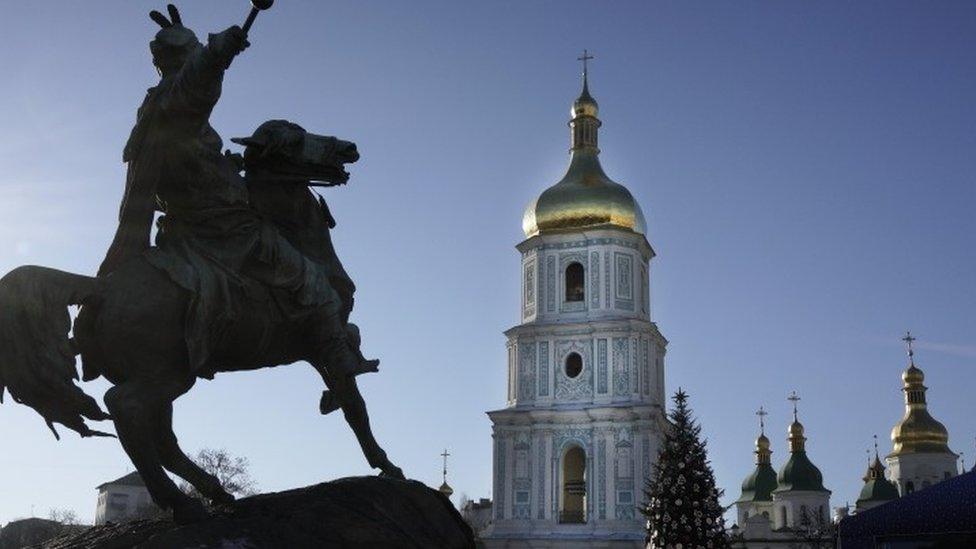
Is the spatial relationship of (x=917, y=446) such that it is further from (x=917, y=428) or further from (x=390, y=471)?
(x=390, y=471)

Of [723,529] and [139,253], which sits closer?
[139,253]

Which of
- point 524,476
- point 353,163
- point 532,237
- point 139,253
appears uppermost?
point 532,237

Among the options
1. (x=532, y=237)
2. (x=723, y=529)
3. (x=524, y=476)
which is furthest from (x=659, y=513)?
(x=532, y=237)

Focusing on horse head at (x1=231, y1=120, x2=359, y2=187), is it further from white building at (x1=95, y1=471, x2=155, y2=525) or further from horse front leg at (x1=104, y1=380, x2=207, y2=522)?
white building at (x1=95, y1=471, x2=155, y2=525)

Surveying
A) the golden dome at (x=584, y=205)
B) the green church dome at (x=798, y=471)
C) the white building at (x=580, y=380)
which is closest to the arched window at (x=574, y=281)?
the white building at (x=580, y=380)

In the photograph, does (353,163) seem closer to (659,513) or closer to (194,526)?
(194,526)

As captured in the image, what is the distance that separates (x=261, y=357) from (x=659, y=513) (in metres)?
23.1

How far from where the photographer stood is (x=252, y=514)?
495 cm

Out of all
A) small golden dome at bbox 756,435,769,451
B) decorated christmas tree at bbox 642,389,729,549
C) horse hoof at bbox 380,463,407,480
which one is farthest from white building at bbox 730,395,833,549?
horse hoof at bbox 380,463,407,480

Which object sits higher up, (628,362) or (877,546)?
(628,362)

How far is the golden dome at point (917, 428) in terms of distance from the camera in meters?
67.1

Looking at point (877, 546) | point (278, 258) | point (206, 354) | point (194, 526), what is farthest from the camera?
point (877, 546)

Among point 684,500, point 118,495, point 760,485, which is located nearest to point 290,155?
point 684,500

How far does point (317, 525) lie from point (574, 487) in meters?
40.6
